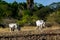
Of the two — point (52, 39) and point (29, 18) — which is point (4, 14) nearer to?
point (29, 18)

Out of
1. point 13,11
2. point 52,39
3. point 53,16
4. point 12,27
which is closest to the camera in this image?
point 52,39

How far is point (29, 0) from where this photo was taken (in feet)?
106

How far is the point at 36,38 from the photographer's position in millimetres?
12922

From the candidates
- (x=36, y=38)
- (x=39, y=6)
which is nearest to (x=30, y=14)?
(x=39, y=6)

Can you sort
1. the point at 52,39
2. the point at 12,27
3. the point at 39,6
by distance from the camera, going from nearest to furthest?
the point at 52,39, the point at 12,27, the point at 39,6

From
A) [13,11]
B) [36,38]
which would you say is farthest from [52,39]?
[13,11]

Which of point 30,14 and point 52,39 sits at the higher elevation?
point 52,39

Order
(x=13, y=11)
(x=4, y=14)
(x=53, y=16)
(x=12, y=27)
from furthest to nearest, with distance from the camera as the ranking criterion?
1. (x=13, y=11)
2. (x=4, y=14)
3. (x=53, y=16)
4. (x=12, y=27)

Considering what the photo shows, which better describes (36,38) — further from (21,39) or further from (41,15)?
(41,15)

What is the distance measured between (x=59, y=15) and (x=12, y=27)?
36.6ft

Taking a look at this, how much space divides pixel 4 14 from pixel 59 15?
6746 mm

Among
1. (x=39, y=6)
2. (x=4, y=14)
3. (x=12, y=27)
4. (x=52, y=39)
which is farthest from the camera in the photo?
(x=39, y=6)

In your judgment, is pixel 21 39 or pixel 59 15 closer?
pixel 21 39

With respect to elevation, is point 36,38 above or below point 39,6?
above
